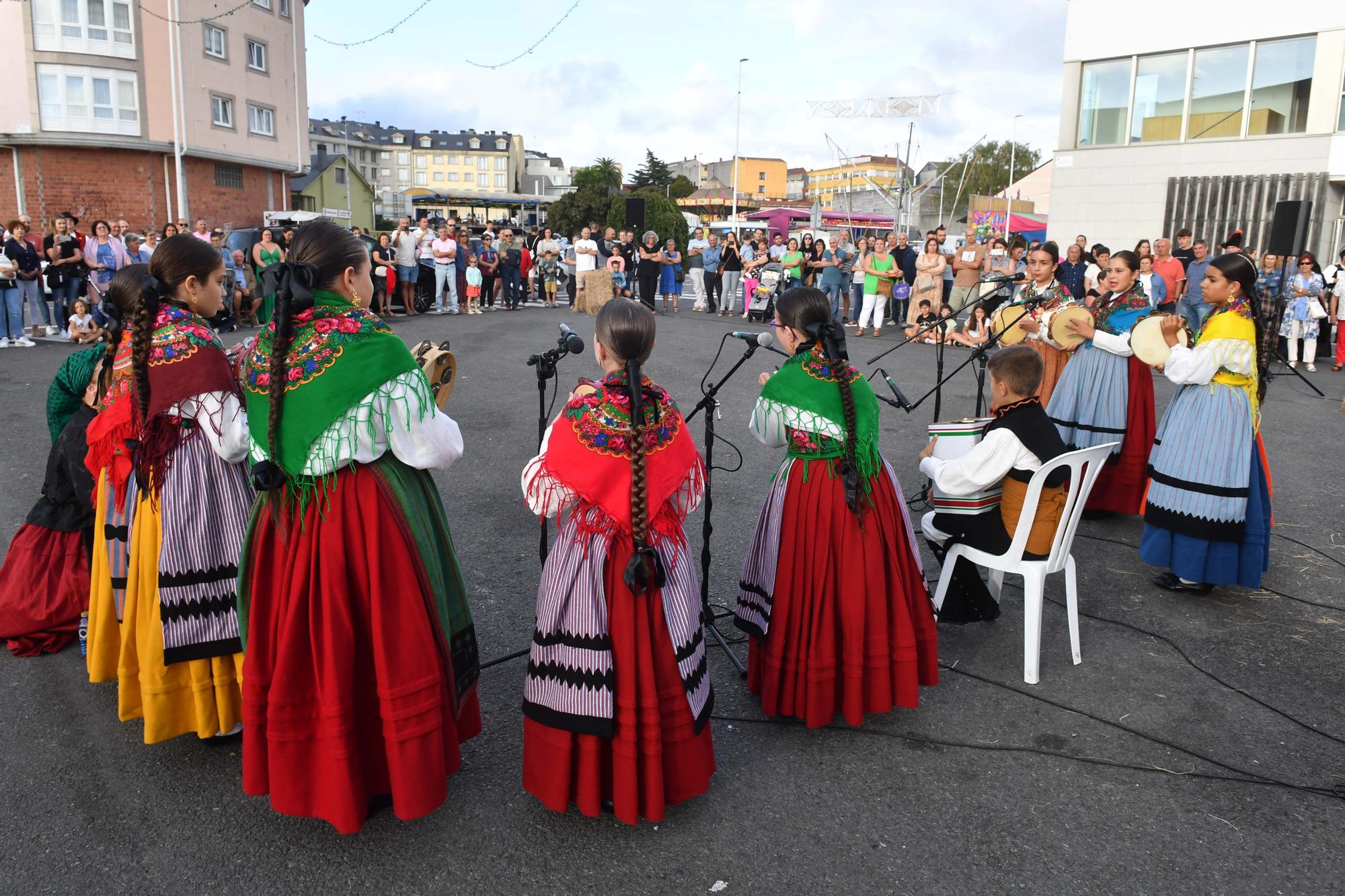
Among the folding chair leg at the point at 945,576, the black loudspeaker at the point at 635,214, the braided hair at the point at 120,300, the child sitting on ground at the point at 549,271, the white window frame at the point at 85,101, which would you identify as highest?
the white window frame at the point at 85,101

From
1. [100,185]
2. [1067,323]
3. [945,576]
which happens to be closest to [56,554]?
[945,576]

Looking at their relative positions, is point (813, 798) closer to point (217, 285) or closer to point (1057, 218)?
point (217, 285)

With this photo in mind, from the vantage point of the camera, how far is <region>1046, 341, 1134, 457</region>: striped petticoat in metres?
5.65

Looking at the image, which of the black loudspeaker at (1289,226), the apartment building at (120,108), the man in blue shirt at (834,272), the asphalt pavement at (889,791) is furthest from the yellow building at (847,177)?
the asphalt pavement at (889,791)

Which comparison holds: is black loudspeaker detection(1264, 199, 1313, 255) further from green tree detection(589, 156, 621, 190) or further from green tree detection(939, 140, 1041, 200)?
green tree detection(939, 140, 1041, 200)

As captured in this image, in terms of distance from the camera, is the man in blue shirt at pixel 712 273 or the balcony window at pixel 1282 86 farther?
the man in blue shirt at pixel 712 273

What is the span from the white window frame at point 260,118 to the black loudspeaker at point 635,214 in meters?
18.5

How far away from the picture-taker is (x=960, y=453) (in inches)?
161

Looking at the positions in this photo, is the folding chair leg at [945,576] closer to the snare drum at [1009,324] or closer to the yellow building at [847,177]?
the snare drum at [1009,324]

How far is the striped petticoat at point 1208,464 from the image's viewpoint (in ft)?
14.8

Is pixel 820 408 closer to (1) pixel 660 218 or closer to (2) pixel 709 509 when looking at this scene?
(2) pixel 709 509

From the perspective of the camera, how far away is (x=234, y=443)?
9.55 feet

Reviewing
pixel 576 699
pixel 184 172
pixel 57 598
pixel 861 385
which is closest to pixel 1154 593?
pixel 861 385

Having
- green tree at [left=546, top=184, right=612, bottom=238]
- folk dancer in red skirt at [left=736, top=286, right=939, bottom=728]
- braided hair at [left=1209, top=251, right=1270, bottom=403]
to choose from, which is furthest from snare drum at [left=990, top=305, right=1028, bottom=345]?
green tree at [left=546, top=184, right=612, bottom=238]
